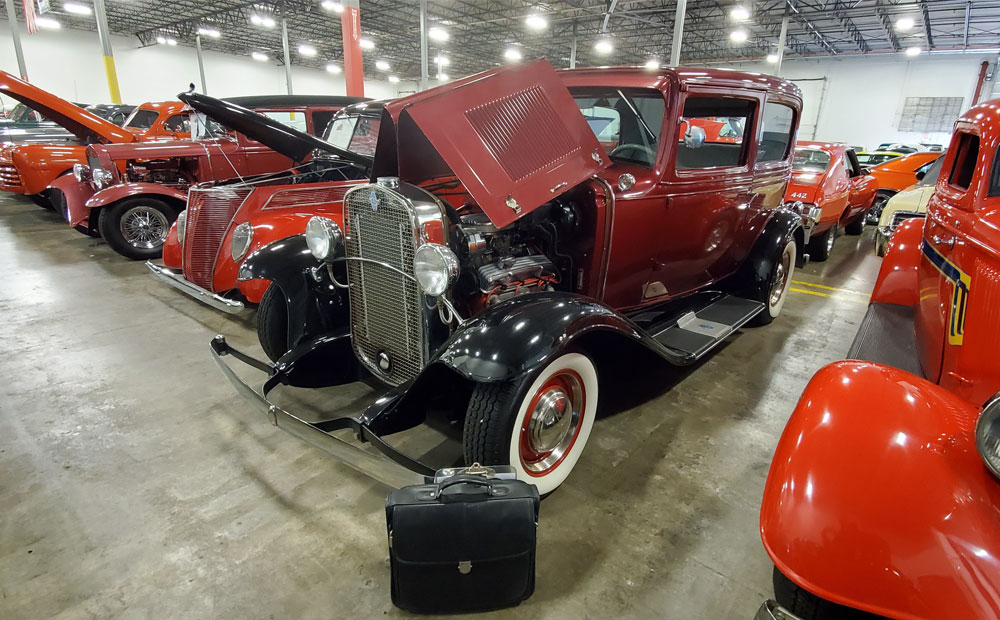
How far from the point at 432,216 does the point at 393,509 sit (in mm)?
1216

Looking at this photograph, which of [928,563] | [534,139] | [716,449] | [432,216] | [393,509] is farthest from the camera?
[716,449]

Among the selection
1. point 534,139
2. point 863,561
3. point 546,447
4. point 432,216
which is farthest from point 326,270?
point 863,561

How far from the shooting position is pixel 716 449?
2.72m

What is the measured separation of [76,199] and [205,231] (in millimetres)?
3701

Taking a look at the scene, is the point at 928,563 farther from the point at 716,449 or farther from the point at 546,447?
the point at 716,449

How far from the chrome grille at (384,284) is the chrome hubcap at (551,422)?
2.02ft

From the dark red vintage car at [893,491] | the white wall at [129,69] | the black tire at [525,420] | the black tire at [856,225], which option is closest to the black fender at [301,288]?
the black tire at [525,420]

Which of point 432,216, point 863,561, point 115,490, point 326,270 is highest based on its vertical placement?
point 432,216

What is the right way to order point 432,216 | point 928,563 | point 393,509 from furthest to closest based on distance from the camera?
point 432,216, point 393,509, point 928,563

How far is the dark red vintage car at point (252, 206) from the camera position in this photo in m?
3.99

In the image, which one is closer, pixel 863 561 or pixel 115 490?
pixel 863 561

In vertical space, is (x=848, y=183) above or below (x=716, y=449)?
above

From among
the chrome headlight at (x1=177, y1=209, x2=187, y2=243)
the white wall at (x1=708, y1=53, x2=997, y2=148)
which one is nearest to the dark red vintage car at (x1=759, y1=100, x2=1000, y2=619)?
the chrome headlight at (x1=177, y1=209, x2=187, y2=243)

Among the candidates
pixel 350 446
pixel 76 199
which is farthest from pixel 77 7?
pixel 350 446
